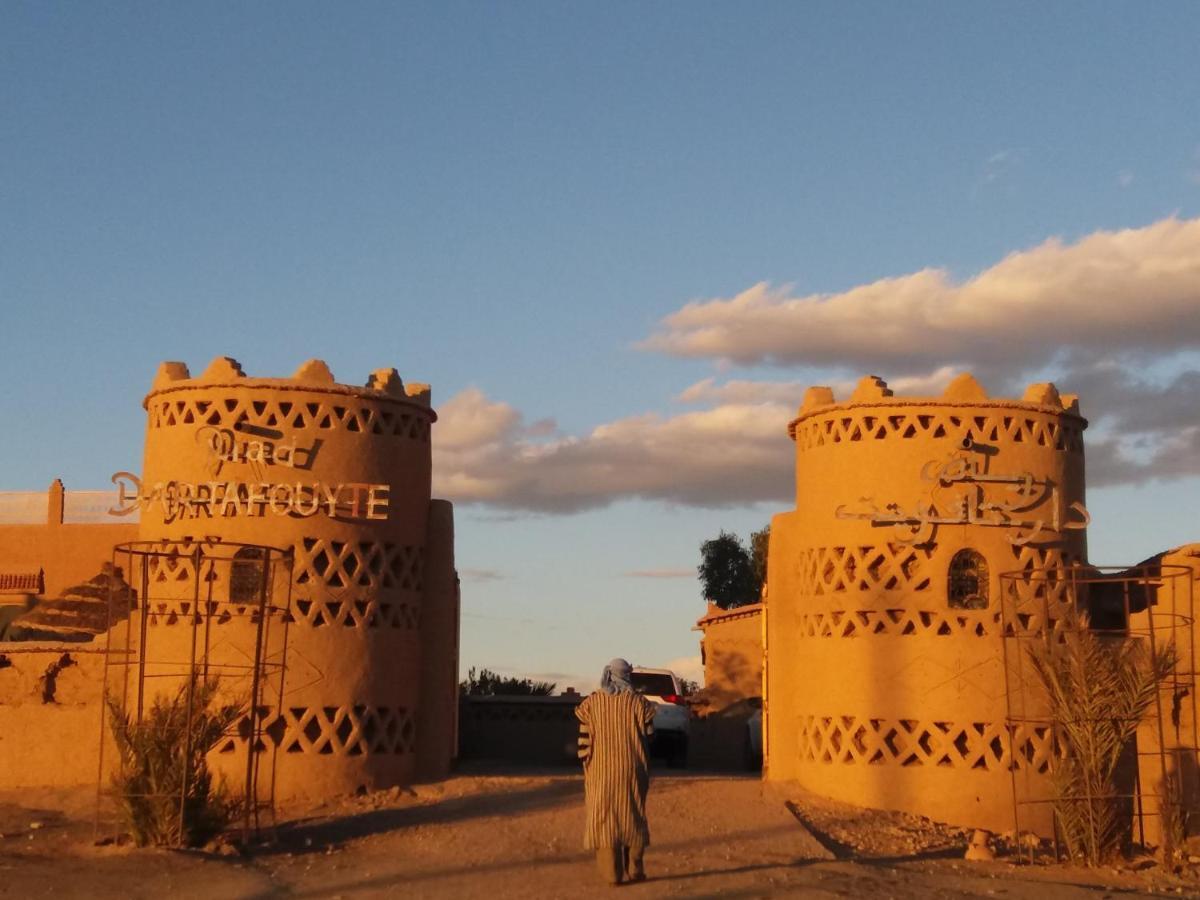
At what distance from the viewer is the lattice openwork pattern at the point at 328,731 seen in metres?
17.9

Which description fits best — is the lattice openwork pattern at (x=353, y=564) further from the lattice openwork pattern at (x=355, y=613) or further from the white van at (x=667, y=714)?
the white van at (x=667, y=714)

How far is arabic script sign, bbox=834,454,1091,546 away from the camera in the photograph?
62.6 feet

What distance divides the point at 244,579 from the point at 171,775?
3.74 metres

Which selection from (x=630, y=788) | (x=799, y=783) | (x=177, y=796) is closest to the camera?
(x=630, y=788)

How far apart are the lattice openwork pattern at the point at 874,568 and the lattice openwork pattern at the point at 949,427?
1.37 meters

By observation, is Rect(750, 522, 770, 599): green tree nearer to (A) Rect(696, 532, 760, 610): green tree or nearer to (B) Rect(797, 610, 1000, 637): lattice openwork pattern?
(A) Rect(696, 532, 760, 610): green tree

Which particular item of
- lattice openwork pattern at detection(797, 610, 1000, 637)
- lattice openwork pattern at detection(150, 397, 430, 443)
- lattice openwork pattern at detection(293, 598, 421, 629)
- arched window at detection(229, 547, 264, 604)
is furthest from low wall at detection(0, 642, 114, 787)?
lattice openwork pattern at detection(797, 610, 1000, 637)

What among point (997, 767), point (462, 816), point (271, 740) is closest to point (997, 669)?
point (997, 767)

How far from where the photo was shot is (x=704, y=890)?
522 inches

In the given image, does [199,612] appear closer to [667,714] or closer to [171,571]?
[171,571]

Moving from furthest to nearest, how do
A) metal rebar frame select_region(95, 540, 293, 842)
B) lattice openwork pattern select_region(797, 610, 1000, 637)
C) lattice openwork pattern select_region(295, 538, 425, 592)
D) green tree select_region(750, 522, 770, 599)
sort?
green tree select_region(750, 522, 770, 599) → lattice openwork pattern select_region(797, 610, 1000, 637) → lattice openwork pattern select_region(295, 538, 425, 592) → metal rebar frame select_region(95, 540, 293, 842)

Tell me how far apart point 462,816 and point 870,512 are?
5970 mm

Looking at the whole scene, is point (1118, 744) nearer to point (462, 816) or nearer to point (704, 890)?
point (704, 890)

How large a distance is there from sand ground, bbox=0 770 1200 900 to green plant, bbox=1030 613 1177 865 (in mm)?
407
